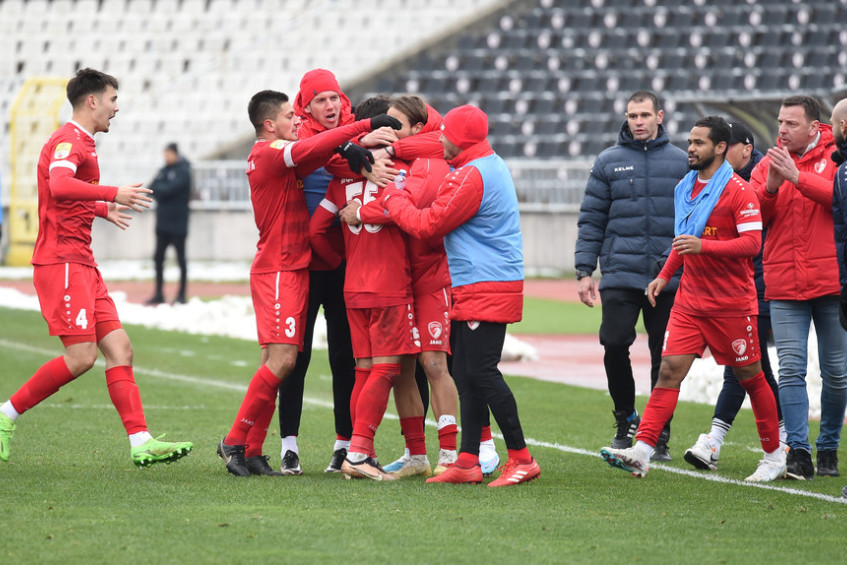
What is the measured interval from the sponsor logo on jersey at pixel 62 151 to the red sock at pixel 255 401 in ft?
4.44

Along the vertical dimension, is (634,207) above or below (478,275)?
above

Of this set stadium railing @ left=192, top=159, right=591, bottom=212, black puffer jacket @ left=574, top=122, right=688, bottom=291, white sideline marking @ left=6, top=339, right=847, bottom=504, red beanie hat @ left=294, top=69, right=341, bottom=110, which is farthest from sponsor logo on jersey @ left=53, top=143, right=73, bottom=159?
stadium railing @ left=192, top=159, right=591, bottom=212

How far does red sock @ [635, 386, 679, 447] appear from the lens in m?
6.51

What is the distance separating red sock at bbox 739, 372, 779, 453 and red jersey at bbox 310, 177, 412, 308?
1743 mm

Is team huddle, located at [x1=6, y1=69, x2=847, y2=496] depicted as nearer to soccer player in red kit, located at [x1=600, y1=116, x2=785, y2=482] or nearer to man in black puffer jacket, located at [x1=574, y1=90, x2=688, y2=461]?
soccer player in red kit, located at [x1=600, y1=116, x2=785, y2=482]

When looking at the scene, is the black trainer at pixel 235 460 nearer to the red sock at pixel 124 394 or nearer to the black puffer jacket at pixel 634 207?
the red sock at pixel 124 394

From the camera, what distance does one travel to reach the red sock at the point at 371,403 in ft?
21.2

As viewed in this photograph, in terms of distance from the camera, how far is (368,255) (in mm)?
6453

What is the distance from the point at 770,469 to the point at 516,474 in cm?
130

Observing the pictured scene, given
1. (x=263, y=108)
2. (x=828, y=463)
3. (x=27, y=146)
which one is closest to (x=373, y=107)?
(x=263, y=108)

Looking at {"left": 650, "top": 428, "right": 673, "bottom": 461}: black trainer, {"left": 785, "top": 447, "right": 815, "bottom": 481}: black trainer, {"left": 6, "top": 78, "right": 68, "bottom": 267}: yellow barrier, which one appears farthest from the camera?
{"left": 6, "top": 78, "right": 68, "bottom": 267}: yellow barrier

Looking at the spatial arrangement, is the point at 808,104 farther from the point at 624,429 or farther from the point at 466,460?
the point at 466,460

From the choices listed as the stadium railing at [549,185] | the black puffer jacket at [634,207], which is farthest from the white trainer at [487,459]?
the stadium railing at [549,185]

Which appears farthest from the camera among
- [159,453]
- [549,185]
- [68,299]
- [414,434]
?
[549,185]
